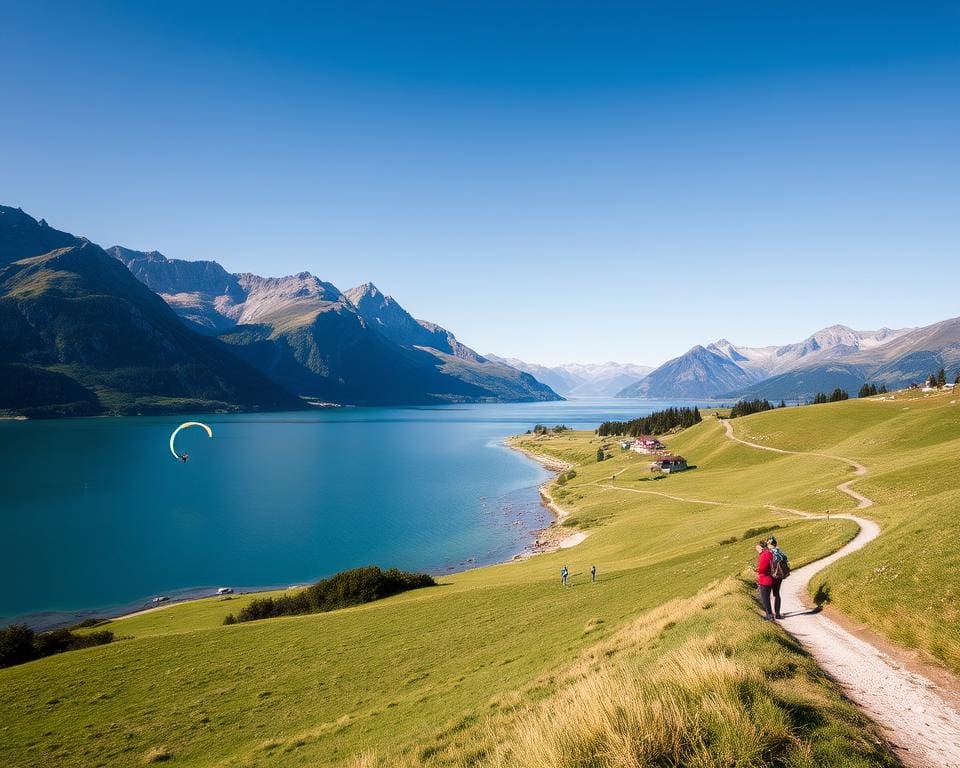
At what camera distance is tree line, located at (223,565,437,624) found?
47469 millimetres

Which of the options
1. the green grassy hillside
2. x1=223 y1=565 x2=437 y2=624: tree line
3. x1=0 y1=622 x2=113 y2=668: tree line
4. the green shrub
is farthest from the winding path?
the green shrub

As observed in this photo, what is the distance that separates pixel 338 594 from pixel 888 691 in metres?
45.5

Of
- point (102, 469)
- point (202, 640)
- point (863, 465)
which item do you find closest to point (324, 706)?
point (202, 640)

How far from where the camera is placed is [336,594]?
4928cm

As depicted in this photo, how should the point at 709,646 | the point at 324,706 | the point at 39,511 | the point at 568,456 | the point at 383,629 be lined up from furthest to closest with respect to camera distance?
the point at 568,456 < the point at 39,511 < the point at 383,629 < the point at 324,706 < the point at 709,646

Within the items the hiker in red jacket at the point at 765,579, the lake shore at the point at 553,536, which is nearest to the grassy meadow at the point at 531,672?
the hiker in red jacket at the point at 765,579

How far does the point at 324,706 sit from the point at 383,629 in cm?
1230

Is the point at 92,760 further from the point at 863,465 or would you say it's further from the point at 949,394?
the point at 949,394

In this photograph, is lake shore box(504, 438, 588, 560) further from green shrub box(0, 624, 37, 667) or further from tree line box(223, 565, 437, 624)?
green shrub box(0, 624, 37, 667)

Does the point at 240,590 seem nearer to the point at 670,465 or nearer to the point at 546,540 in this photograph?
the point at 546,540

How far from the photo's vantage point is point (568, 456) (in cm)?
18862

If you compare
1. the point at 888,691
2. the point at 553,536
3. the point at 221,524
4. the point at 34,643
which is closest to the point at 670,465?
the point at 553,536

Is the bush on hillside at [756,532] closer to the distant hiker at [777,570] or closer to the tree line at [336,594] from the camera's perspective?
the distant hiker at [777,570]

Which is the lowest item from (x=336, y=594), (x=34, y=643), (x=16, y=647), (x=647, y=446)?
(x=336, y=594)
